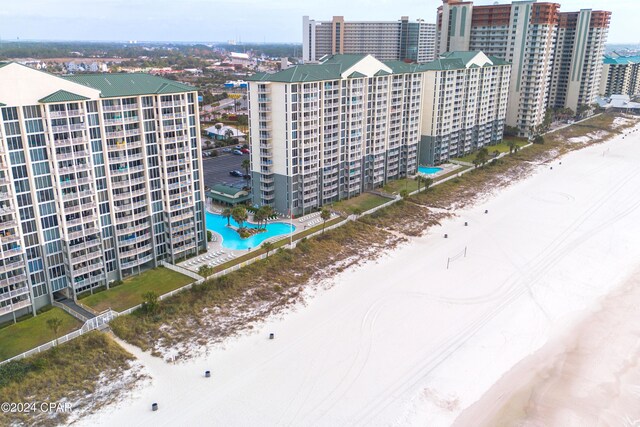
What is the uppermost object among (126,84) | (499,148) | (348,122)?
(126,84)

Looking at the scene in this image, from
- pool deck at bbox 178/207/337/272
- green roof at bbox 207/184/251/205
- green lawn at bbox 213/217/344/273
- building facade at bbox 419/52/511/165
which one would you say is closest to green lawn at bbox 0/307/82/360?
pool deck at bbox 178/207/337/272

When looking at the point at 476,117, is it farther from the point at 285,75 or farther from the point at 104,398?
the point at 104,398

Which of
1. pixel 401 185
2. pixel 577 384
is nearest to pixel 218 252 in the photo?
pixel 577 384

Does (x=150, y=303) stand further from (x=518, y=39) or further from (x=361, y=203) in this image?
(x=518, y=39)

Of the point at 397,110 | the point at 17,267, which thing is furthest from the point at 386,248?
the point at 17,267

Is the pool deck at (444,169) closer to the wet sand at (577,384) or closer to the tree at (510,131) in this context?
the tree at (510,131)

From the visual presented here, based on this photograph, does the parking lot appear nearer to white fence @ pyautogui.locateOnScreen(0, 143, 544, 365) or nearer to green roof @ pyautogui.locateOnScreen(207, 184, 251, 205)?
green roof @ pyautogui.locateOnScreen(207, 184, 251, 205)
